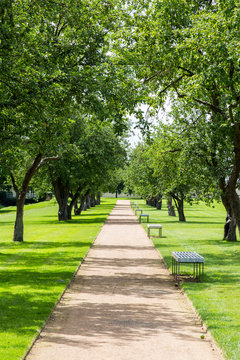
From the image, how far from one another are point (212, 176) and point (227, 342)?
14.2m

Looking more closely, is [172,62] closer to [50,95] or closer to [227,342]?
[50,95]

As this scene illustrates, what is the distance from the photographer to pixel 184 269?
1427 cm

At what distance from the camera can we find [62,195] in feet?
133

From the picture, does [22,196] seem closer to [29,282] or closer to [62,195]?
[29,282]

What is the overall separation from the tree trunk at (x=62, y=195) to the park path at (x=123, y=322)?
992 inches

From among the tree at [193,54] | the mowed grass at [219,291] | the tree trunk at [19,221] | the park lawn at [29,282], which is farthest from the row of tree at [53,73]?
the mowed grass at [219,291]

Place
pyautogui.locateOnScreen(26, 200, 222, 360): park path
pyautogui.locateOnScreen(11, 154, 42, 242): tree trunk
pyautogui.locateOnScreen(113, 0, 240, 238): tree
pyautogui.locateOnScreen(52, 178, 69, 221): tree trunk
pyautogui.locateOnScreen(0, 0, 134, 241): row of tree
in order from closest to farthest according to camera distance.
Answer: pyautogui.locateOnScreen(26, 200, 222, 360): park path, pyautogui.locateOnScreen(0, 0, 134, 241): row of tree, pyautogui.locateOnScreen(113, 0, 240, 238): tree, pyautogui.locateOnScreen(11, 154, 42, 242): tree trunk, pyautogui.locateOnScreen(52, 178, 69, 221): tree trunk

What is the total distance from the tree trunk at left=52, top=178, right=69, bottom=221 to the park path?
992 inches

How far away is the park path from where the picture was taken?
6.65 metres

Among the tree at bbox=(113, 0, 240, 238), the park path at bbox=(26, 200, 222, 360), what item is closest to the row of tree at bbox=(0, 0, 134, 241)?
the tree at bbox=(113, 0, 240, 238)

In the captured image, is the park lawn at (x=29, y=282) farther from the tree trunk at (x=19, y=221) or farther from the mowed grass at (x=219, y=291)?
the mowed grass at (x=219, y=291)

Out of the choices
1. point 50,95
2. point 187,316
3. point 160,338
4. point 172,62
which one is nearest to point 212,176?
point 172,62

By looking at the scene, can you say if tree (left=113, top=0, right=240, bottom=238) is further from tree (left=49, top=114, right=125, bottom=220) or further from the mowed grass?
tree (left=49, top=114, right=125, bottom=220)

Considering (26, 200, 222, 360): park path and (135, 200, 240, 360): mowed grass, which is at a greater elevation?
(135, 200, 240, 360): mowed grass
